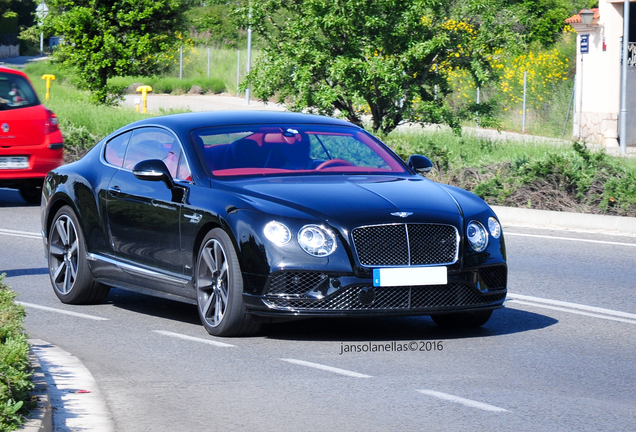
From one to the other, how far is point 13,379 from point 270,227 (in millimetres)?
2522

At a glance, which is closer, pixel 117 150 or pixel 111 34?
pixel 117 150

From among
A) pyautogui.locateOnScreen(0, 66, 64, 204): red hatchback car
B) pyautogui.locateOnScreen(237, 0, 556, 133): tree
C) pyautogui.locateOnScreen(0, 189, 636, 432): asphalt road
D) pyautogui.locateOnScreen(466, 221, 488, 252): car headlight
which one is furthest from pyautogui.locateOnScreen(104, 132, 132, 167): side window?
pyautogui.locateOnScreen(237, 0, 556, 133): tree

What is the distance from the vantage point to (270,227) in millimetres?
7395

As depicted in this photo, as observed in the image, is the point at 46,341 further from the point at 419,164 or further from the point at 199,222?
the point at 419,164

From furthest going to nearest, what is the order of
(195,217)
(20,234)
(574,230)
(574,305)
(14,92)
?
(14,92) → (574,230) → (20,234) → (574,305) → (195,217)

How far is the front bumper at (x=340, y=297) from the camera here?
24.0 feet

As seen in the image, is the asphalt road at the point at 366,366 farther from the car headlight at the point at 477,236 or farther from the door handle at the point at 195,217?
the door handle at the point at 195,217

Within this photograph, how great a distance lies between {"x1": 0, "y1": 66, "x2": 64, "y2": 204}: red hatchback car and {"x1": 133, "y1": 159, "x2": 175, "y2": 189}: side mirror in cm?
883

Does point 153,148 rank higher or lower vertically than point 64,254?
higher

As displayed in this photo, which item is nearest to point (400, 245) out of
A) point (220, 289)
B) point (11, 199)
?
point (220, 289)

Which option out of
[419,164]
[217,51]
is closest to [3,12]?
[217,51]

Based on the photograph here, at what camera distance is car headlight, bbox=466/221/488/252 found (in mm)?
7652

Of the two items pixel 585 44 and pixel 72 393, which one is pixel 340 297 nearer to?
pixel 72 393

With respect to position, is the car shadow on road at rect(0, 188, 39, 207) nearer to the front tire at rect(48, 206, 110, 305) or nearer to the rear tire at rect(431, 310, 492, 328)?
the front tire at rect(48, 206, 110, 305)
